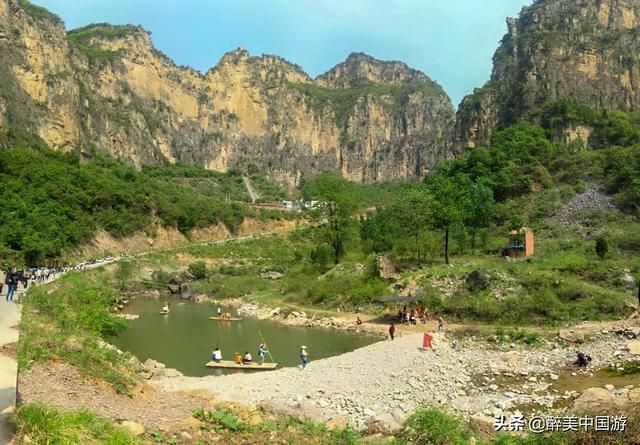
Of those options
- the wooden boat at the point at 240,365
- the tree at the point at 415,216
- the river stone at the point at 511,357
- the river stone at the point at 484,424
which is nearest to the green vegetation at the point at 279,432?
the river stone at the point at 484,424

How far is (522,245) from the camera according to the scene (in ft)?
137

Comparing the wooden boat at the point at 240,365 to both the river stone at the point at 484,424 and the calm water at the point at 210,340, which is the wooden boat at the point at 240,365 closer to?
the calm water at the point at 210,340

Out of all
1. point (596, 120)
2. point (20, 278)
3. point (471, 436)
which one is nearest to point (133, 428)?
point (471, 436)

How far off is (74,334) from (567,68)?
9295 centimetres

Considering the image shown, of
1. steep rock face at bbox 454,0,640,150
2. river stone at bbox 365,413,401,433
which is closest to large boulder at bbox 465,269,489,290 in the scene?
river stone at bbox 365,413,401,433

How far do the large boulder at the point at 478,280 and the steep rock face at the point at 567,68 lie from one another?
61.1m

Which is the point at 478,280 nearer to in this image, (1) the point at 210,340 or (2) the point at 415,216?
(2) the point at 415,216

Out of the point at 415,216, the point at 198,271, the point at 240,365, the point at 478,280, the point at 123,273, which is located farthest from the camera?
the point at 198,271

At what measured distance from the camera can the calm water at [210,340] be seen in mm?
26703

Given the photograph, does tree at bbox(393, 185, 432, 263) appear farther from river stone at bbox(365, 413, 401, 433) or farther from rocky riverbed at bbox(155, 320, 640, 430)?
river stone at bbox(365, 413, 401, 433)

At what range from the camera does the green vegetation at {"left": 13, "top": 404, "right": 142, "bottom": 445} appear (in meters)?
8.88

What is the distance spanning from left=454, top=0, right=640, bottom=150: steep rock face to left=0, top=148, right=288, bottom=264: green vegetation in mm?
42039

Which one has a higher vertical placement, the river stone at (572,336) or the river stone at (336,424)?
the river stone at (336,424)

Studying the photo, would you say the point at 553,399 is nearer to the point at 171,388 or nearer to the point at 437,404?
the point at 437,404
